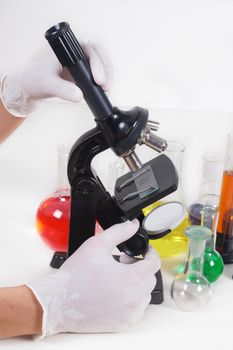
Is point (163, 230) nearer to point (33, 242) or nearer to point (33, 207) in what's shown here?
point (33, 242)

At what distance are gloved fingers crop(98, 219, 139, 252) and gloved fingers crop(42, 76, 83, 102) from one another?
0.73 feet

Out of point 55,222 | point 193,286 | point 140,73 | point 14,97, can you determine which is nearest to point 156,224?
point 193,286

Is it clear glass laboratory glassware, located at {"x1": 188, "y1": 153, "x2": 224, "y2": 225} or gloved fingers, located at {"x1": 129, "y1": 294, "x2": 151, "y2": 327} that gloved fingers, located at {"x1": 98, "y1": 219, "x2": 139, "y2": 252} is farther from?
clear glass laboratory glassware, located at {"x1": 188, "y1": 153, "x2": 224, "y2": 225}

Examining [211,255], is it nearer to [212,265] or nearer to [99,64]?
[212,265]

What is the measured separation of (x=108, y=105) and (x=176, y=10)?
70 centimetres

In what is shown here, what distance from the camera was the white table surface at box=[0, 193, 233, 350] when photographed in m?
0.92

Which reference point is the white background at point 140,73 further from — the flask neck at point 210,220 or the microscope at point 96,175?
the microscope at point 96,175

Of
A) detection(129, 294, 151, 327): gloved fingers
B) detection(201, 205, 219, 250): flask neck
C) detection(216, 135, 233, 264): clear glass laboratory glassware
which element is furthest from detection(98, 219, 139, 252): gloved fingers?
detection(216, 135, 233, 264): clear glass laboratory glassware

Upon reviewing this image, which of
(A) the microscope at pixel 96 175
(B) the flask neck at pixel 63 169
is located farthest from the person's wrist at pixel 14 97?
(A) the microscope at pixel 96 175

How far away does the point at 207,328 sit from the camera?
3.20 ft

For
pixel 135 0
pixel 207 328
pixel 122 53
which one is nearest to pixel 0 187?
pixel 122 53

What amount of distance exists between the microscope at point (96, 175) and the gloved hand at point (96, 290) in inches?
1.5

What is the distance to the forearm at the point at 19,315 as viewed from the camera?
2.91 feet

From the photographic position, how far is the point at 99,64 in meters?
0.92
